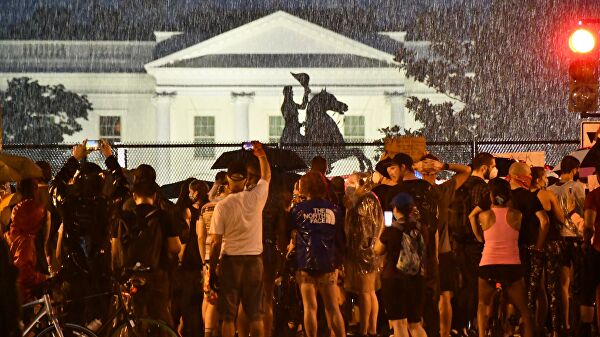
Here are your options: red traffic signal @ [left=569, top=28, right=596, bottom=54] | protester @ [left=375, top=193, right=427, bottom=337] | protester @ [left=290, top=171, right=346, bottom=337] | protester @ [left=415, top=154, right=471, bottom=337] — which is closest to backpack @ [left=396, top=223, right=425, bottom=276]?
protester @ [left=375, top=193, right=427, bottom=337]

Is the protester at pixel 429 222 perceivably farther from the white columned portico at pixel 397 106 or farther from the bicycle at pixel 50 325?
the white columned portico at pixel 397 106

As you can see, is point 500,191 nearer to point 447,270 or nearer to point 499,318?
point 499,318

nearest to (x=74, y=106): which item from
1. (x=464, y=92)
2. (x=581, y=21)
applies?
(x=464, y=92)

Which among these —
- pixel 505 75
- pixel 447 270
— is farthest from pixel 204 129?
pixel 447 270

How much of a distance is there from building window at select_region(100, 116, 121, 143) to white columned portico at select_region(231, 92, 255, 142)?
5.03 meters

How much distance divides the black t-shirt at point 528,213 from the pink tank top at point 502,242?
2.59 ft

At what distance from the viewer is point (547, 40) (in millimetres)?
41188

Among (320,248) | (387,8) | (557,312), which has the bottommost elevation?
(557,312)

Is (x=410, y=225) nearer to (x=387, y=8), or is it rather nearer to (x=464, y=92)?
(x=464, y=92)

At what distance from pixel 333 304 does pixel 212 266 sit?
1.51 metres

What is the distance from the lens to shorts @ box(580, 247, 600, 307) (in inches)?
425

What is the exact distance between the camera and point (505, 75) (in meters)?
46.4

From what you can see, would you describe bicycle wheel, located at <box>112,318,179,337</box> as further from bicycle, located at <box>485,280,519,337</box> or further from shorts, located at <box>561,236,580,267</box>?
shorts, located at <box>561,236,580,267</box>

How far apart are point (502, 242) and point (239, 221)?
7.68 feet
